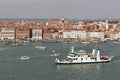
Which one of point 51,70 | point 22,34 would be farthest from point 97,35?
point 51,70

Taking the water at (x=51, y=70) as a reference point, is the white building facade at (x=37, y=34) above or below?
above

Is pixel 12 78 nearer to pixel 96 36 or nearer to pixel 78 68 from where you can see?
pixel 78 68

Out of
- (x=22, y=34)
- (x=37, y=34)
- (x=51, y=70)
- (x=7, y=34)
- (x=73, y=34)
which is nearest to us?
(x=51, y=70)

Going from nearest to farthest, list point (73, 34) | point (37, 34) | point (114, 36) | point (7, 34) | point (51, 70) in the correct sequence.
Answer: point (51, 70)
point (7, 34)
point (37, 34)
point (114, 36)
point (73, 34)

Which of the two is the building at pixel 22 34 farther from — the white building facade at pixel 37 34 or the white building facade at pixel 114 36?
the white building facade at pixel 114 36

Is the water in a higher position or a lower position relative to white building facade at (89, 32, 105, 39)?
lower

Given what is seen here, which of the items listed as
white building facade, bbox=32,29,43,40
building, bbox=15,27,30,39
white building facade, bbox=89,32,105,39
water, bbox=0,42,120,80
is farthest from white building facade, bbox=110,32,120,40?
water, bbox=0,42,120,80

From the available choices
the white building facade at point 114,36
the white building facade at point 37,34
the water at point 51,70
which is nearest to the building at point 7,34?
the white building facade at point 37,34

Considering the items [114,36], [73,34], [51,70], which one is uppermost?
[73,34]

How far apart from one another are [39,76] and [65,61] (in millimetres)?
3028

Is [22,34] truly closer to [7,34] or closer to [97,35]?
[7,34]

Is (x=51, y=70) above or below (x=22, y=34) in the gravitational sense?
below

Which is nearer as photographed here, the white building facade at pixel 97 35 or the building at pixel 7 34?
the building at pixel 7 34

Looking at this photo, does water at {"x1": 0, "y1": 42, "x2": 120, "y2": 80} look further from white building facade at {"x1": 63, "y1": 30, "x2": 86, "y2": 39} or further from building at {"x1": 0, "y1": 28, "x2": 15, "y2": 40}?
white building facade at {"x1": 63, "y1": 30, "x2": 86, "y2": 39}
